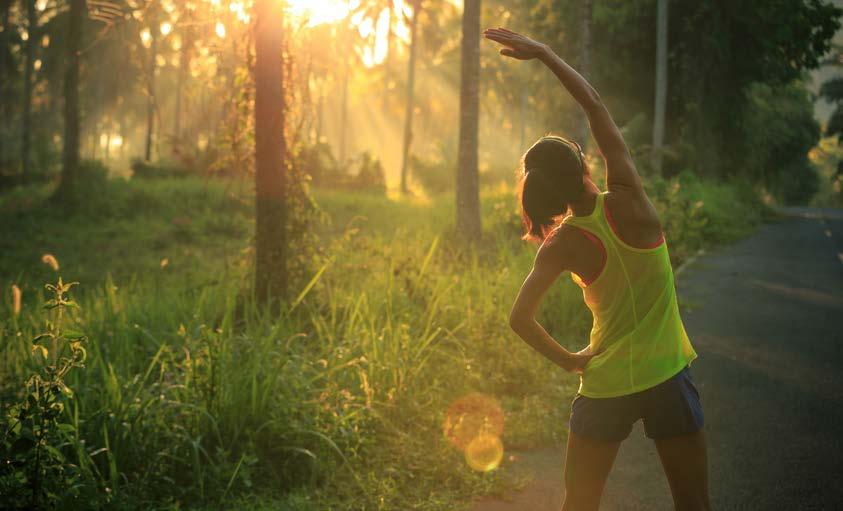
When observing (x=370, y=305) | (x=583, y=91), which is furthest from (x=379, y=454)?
(x=583, y=91)

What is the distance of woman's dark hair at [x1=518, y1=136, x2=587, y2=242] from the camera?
297 cm

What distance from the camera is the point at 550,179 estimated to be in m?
3.00

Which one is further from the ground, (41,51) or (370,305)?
(41,51)

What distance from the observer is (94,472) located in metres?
4.80

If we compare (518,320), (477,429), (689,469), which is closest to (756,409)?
(477,429)

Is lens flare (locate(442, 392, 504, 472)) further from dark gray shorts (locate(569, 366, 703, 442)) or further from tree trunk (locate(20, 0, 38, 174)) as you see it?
tree trunk (locate(20, 0, 38, 174))

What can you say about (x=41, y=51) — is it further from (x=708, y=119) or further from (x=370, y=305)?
(x=370, y=305)

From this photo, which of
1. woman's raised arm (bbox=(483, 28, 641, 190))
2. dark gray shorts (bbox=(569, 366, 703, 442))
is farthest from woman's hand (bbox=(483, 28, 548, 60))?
dark gray shorts (bbox=(569, 366, 703, 442))

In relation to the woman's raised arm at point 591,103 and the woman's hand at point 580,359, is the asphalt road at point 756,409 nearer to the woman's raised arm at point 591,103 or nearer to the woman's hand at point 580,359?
the woman's hand at point 580,359

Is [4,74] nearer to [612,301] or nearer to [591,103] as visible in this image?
[591,103]

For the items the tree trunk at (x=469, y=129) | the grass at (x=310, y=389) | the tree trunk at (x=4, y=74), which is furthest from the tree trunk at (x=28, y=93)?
the grass at (x=310, y=389)

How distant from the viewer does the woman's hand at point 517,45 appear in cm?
296

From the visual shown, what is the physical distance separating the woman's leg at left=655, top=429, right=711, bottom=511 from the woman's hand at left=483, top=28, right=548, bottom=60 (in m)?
1.42

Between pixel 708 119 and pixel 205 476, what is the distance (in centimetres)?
2921
